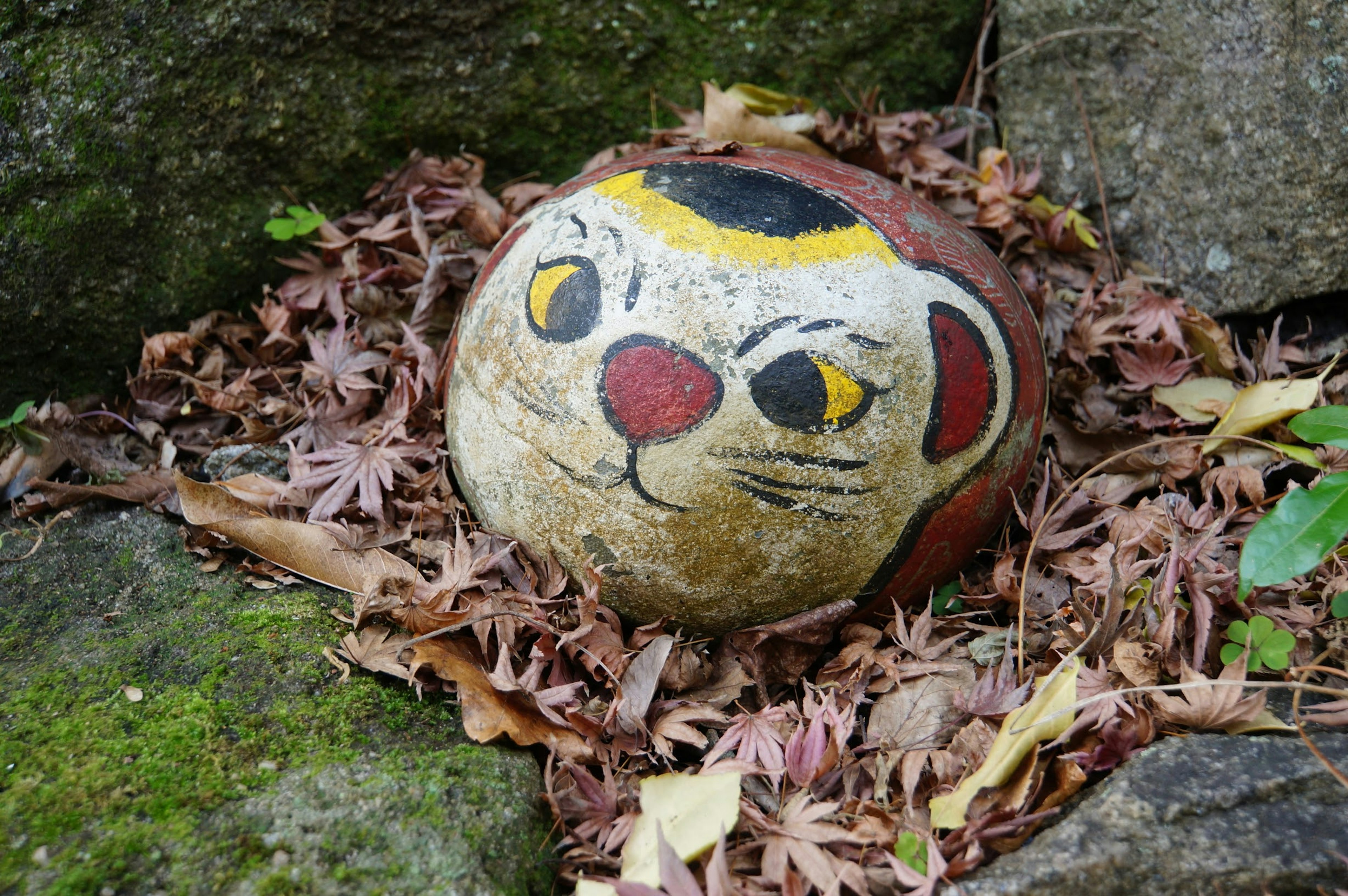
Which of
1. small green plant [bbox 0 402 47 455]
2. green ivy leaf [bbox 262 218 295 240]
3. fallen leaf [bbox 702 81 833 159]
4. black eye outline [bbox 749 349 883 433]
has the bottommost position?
small green plant [bbox 0 402 47 455]

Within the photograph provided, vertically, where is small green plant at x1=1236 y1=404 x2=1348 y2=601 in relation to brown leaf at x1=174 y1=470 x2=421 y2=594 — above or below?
above

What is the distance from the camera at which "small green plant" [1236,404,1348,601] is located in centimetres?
164

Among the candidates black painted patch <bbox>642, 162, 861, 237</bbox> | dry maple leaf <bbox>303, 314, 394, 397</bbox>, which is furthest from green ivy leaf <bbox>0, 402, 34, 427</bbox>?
black painted patch <bbox>642, 162, 861, 237</bbox>

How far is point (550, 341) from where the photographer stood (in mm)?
1963

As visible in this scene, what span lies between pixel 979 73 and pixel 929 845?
273 centimetres

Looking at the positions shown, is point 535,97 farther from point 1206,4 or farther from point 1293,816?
point 1293,816

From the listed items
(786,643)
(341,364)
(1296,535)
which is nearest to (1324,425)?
(1296,535)

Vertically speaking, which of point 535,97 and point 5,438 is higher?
point 535,97

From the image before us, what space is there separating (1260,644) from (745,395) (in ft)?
3.74

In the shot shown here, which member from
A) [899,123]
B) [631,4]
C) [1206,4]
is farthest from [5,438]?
[1206,4]

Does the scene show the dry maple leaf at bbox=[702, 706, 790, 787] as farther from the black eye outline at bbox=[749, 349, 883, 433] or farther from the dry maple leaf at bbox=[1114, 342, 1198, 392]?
the dry maple leaf at bbox=[1114, 342, 1198, 392]

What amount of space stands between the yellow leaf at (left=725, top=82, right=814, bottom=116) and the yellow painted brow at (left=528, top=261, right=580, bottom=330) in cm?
127

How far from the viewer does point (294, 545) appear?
218cm

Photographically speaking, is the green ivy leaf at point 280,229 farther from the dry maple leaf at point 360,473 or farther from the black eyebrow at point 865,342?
the black eyebrow at point 865,342
